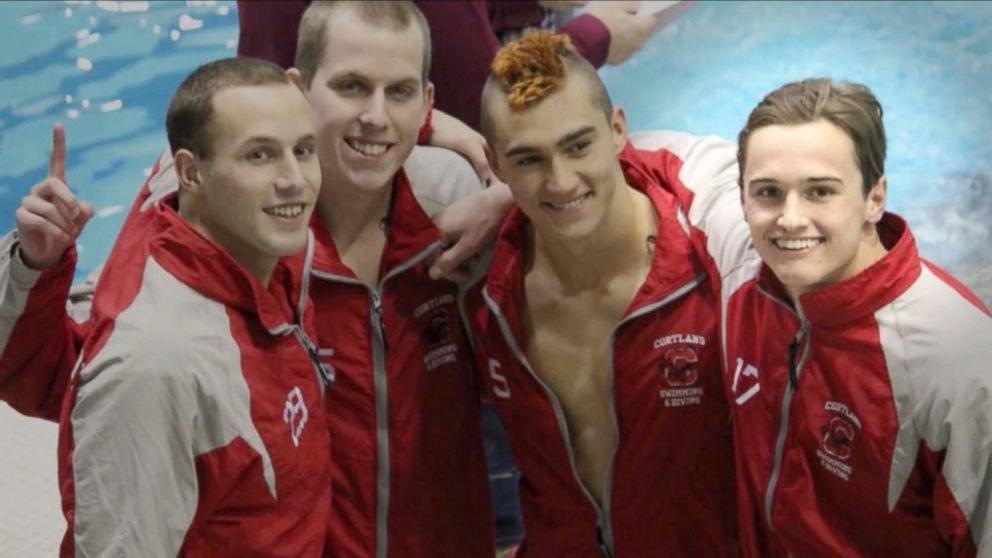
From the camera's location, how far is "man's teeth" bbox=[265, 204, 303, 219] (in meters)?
2.46

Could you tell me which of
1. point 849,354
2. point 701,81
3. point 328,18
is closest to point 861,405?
point 849,354

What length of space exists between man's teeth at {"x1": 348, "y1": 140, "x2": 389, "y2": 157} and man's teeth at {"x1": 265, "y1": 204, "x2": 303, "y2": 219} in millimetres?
340

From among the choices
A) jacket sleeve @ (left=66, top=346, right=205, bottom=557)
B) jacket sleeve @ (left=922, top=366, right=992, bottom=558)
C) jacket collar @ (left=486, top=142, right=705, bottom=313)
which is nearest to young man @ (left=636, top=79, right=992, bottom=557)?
jacket sleeve @ (left=922, top=366, right=992, bottom=558)

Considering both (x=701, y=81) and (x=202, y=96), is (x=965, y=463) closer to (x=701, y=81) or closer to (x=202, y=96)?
(x=202, y=96)

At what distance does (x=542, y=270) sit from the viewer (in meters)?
2.97

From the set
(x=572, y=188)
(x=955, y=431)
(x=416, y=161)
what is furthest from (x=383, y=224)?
(x=955, y=431)

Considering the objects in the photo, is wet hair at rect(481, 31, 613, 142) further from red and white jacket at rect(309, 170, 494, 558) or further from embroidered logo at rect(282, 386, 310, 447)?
embroidered logo at rect(282, 386, 310, 447)

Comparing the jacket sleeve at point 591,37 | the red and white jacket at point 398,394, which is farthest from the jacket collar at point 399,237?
the jacket sleeve at point 591,37

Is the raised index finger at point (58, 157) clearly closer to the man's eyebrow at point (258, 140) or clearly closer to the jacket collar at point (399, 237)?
the man's eyebrow at point (258, 140)

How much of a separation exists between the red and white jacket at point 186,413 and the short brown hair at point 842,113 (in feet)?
3.32

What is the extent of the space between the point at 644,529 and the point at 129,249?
1.32 meters

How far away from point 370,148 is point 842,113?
0.99 metres

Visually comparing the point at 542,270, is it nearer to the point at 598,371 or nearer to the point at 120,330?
the point at 598,371

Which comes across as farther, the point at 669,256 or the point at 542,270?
the point at 542,270
